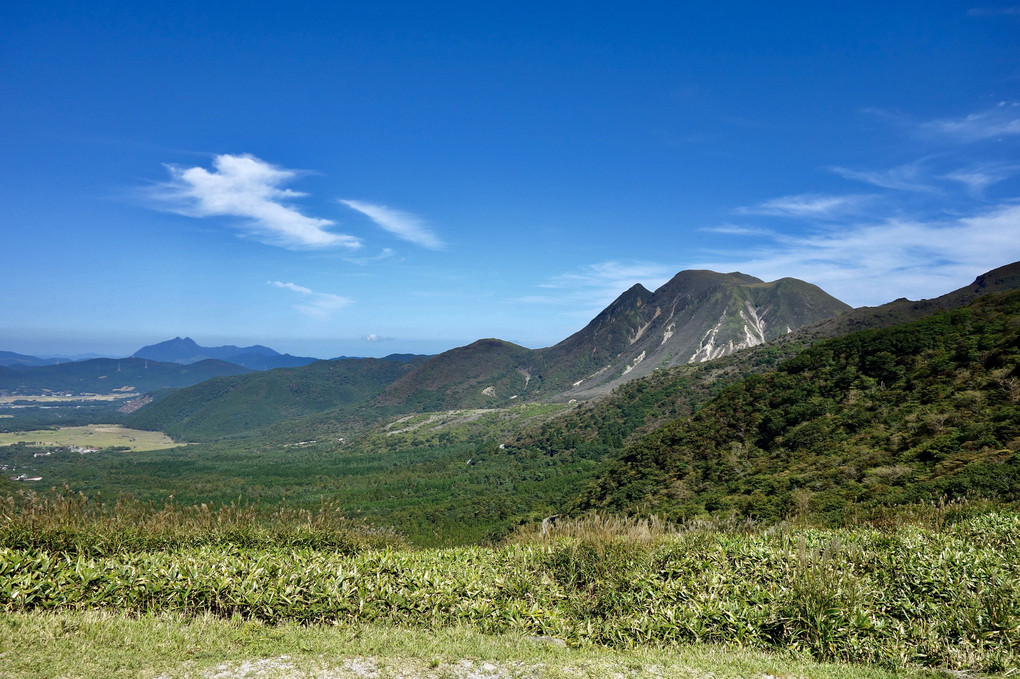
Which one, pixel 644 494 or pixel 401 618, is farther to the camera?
pixel 644 494

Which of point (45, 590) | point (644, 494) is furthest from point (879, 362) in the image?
point (45, 590)

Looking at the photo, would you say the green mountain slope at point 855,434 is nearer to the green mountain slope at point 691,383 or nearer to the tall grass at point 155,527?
the tall grass at point 155,527

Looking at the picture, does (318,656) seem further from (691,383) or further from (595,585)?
(691,383)

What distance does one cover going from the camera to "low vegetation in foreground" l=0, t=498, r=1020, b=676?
7113mm

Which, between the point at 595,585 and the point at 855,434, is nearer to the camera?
the point at 595,585

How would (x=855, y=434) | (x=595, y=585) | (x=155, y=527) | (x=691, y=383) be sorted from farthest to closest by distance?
(x=691, y=383)
(x=855, y=434)
(x=155, y=527)
(x=595, y=585)

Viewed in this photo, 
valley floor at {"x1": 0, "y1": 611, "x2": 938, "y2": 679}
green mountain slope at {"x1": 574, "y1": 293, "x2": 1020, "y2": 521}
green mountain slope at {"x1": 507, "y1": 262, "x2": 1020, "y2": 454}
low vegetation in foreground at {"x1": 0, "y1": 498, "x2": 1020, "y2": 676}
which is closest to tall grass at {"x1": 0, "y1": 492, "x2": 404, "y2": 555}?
low vegetation in foreground at {"x1": 0, "y1": 498, "x2": 1020, "y2": 676}

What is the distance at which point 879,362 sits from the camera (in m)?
39.4

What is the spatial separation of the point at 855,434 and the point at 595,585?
103 feet

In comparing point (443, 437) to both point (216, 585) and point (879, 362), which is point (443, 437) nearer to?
point (879, 362)

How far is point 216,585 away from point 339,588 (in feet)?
6.51

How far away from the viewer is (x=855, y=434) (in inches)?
1267

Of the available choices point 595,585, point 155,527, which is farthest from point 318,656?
point 155,527

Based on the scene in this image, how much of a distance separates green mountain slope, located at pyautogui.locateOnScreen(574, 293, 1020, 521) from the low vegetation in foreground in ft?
28.7
